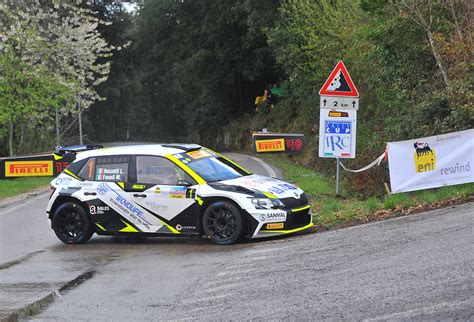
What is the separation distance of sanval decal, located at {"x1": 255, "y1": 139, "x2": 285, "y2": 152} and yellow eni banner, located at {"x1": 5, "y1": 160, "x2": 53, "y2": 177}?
1205cm

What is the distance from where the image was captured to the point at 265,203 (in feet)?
35.1

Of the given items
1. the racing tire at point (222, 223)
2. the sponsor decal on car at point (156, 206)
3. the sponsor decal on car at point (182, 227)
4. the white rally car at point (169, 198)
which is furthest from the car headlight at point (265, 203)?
the sponsor decal on car at point (156, 206)

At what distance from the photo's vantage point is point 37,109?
30484mm

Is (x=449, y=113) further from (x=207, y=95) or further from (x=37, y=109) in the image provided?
(x=207, y=95)

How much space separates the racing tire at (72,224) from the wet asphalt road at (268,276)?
0.27m

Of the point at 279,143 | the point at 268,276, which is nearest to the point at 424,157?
the point at 268,276

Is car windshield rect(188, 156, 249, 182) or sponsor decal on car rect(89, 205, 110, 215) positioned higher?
car windshield rect(188, 156, 249, 182)

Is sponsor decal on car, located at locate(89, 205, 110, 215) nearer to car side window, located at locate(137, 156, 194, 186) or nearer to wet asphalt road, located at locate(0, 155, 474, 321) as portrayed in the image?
wet asphalt road, located at locate(0, 155, 474, 321)

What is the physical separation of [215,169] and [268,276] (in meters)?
3.93

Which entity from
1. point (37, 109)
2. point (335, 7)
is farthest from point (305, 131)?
point (37, 109)

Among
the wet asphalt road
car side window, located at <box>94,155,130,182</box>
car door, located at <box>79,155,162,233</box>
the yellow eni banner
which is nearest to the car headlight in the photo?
the wet asphalt road

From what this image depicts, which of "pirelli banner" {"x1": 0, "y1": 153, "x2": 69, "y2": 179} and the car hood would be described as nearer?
the car hood

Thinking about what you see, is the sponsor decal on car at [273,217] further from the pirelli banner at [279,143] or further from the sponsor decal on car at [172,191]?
the pirelli banner at [279,143]

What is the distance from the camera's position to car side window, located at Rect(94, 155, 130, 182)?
38.7ft
